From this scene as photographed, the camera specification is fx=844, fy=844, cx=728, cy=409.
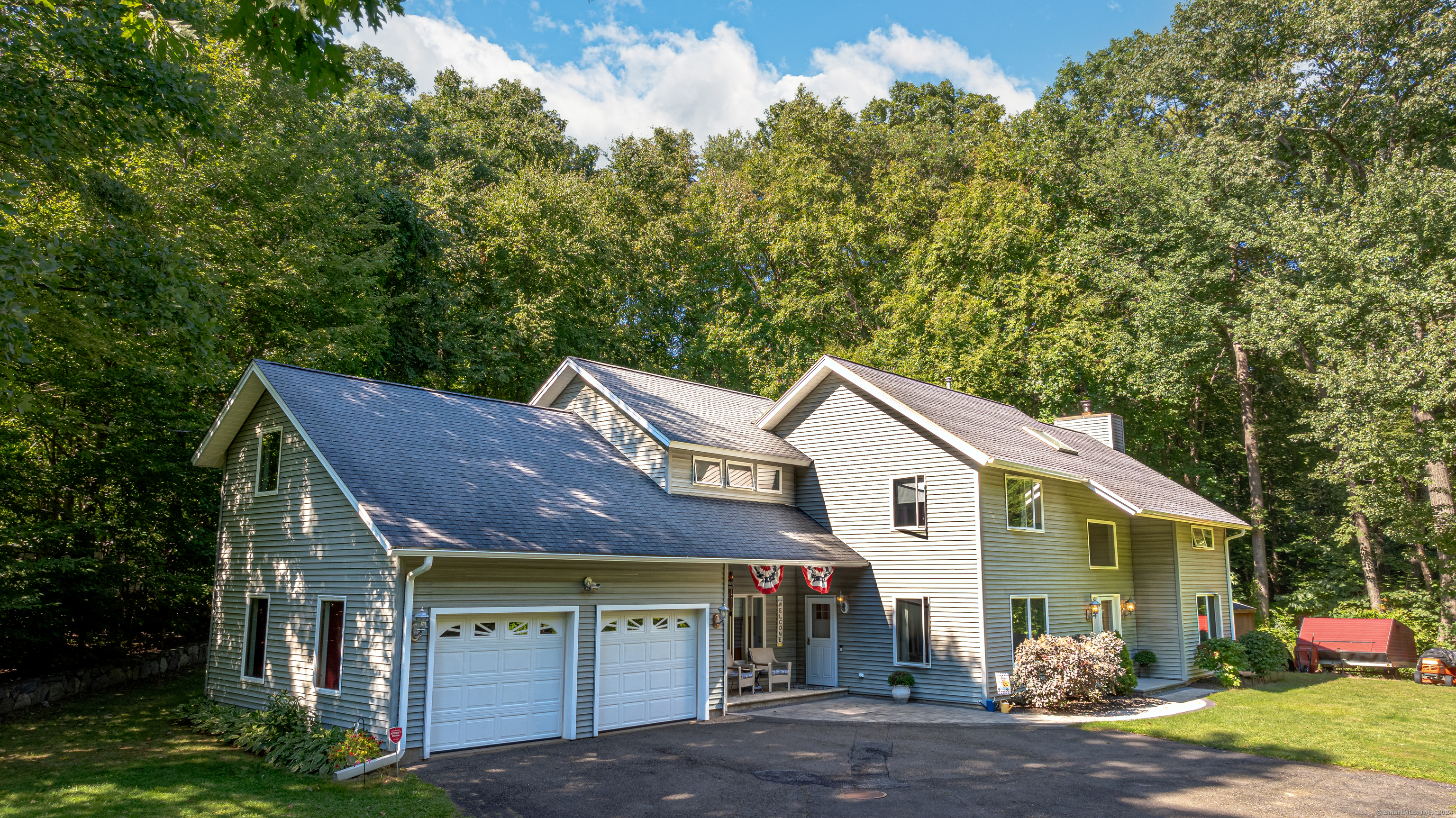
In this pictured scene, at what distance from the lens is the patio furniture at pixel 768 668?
57.8 feet

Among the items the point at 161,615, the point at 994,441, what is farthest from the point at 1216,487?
the point at 161,615

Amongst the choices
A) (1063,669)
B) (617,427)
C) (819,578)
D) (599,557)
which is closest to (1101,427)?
(1063,669)

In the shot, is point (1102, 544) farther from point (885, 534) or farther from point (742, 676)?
point (742, 676)

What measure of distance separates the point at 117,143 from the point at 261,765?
35.9ft

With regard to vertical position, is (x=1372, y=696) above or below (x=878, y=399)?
below

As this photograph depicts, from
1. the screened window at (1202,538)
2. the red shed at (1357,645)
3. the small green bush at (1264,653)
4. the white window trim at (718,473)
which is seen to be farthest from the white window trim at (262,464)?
the red shed at (1357,645)

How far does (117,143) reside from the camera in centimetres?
1469

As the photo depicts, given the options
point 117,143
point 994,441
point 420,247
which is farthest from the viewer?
point 420,247

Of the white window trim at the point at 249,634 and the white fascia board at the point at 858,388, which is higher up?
the white fascia board at the point at 858,388

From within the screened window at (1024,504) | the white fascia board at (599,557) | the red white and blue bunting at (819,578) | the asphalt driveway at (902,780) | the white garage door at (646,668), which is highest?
the screened window at (1024,504)

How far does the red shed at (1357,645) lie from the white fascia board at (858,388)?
14.9 m

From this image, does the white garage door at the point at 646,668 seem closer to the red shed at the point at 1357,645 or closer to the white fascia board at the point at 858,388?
the white fascia board at the point at 858,388

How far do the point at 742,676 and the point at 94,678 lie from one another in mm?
12775

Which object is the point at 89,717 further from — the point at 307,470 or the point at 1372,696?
the point at 1372,696
